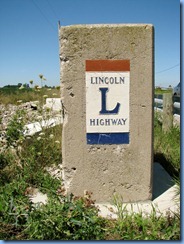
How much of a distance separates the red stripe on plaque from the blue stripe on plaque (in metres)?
0.75

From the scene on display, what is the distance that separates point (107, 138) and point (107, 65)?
84 centimetres

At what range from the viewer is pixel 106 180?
133 inches

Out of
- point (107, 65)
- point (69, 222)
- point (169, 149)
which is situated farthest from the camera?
point (169, 149)

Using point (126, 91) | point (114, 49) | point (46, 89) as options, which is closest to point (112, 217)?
point (126, 91)

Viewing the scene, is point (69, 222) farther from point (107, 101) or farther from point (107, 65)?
point (107, 65)

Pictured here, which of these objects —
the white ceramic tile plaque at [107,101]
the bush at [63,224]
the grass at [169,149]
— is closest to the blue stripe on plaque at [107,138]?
the white ceramic tile plaque at [107,101]

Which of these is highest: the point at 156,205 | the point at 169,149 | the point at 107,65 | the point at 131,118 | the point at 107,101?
the point at 107,65

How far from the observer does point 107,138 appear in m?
3.30

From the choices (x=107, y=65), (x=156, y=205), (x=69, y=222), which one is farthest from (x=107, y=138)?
(x=69, y=222)

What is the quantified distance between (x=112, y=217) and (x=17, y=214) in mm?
1037

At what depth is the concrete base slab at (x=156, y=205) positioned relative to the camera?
312 centimetres

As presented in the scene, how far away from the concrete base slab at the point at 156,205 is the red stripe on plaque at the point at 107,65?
5.03ft

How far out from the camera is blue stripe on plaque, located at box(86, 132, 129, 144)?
3289 mm

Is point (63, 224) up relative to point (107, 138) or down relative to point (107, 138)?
down
